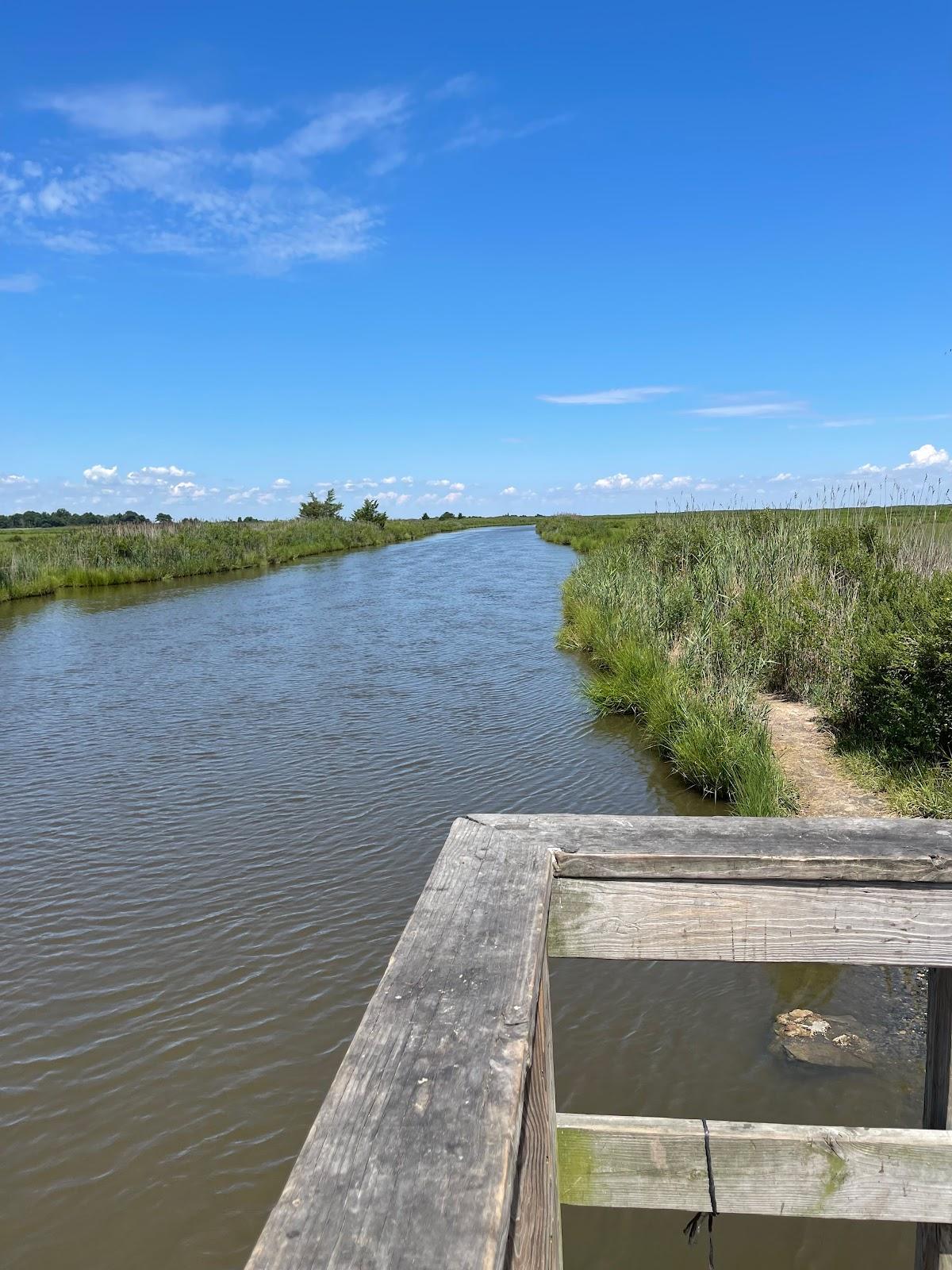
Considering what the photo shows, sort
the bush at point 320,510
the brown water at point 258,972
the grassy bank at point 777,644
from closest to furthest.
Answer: the brown water at point 258,972 → the grassy bank at point 777,644 → the bush at point 320,510

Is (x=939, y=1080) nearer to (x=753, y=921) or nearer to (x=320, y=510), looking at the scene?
(x=753, y=921)

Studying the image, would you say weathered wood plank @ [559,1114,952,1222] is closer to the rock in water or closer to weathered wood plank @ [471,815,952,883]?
weathered wood plank @ [471,815,952,883]

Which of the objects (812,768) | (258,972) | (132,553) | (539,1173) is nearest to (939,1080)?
(539,1173)

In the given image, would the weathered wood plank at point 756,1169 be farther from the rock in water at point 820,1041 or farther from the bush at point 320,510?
the bush at point 320,510

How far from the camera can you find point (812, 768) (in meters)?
7.28

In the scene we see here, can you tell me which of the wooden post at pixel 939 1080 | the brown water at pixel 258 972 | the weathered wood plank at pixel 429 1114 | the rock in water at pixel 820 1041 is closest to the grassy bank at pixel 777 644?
the brown water at pixel 258 972

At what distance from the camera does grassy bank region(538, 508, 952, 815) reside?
6.72 m

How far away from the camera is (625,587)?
14.6 m

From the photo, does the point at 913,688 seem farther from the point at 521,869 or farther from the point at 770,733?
the point at 521,869

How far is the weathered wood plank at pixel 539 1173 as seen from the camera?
100cm

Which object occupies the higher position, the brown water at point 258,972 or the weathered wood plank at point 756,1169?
the weathered wood plank at point 756,1169

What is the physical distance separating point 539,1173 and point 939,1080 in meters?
1.07

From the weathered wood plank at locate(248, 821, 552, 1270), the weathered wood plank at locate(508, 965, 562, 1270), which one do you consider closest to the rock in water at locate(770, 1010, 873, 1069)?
the weathered wood plank at locate(508, 965, 562, 1270)

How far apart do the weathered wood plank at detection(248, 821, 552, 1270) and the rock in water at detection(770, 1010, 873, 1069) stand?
3.18 meters
